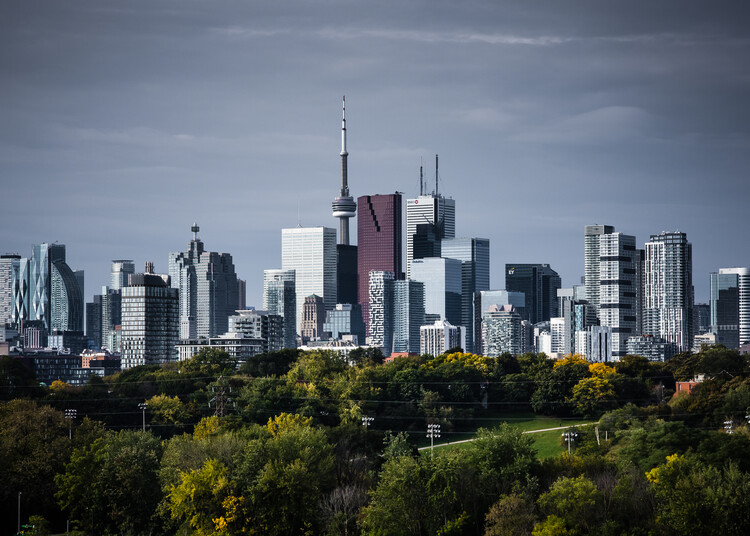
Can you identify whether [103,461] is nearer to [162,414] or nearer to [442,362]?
[162,414]

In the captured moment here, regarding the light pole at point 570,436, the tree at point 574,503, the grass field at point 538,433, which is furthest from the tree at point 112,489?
the light pole at point 570,436

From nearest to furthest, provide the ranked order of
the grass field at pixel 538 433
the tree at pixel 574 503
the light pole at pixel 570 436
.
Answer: the tree at pixel 574 503 < the light pole at pixel 570 436 < the grass field at pixel 538 433

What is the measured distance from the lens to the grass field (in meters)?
107

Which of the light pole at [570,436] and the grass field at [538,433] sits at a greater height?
the light pole at [570,436]

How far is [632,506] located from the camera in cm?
6662

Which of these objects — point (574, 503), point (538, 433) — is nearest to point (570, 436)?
point (538, 433)

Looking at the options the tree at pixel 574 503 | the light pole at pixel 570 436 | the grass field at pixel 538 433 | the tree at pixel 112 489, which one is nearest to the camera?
the tree at pixel 574 503

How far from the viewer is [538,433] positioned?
4584 inches

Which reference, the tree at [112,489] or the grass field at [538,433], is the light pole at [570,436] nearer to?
the grass field at [538,433]

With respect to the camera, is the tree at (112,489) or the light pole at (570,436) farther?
the light pole at (570,436)

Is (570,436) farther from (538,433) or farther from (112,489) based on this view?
(112,489)

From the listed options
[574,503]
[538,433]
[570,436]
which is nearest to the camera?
[574,503]

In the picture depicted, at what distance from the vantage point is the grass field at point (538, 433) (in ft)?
352

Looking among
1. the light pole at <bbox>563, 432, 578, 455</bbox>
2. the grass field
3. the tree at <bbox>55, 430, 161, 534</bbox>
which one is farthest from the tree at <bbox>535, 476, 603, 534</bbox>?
the grass field
